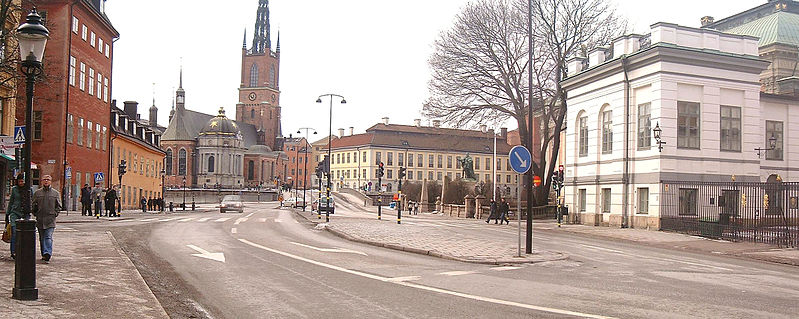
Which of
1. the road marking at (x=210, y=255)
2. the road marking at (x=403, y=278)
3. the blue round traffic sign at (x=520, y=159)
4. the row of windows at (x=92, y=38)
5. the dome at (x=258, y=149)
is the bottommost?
the road marking at (x=210, y=255)

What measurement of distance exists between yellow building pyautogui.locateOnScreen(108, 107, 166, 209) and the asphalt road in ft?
117

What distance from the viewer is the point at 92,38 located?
45.7 metres

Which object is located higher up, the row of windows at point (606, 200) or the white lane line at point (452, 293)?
the row of windows at point (606, 200)

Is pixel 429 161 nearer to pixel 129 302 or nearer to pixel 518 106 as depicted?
pixel 518 106

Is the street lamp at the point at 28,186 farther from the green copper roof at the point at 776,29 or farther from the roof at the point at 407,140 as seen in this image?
the roof at the point at 407,140

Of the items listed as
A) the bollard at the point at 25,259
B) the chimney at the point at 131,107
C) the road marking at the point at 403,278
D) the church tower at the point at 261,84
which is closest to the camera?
the bollard at the point at 25,259

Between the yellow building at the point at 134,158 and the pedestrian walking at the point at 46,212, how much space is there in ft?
119

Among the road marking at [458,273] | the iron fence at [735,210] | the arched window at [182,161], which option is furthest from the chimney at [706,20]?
the arched window at [182,161]

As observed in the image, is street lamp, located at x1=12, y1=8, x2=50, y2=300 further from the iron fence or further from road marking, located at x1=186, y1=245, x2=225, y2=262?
the iron fence

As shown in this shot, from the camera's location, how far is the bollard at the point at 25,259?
8352 mm

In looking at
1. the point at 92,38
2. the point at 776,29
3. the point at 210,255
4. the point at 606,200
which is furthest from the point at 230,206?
the point at 776,29

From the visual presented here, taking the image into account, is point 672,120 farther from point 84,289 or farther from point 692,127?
point 84,289

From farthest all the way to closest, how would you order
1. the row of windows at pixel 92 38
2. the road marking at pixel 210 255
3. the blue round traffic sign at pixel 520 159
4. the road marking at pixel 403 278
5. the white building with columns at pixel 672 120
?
the row of windows at pixel 92 38
the white building with columns at pixel 672 120
the blue round traffic sign at pixel 520 159
the road marking at pixel 210 255
the road marking at pixel 403 278

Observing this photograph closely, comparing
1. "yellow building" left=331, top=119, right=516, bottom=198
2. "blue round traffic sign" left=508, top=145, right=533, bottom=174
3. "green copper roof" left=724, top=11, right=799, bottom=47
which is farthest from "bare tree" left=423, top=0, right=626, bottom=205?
"yellow building" left=331, top=119, right=516, bottom=198
